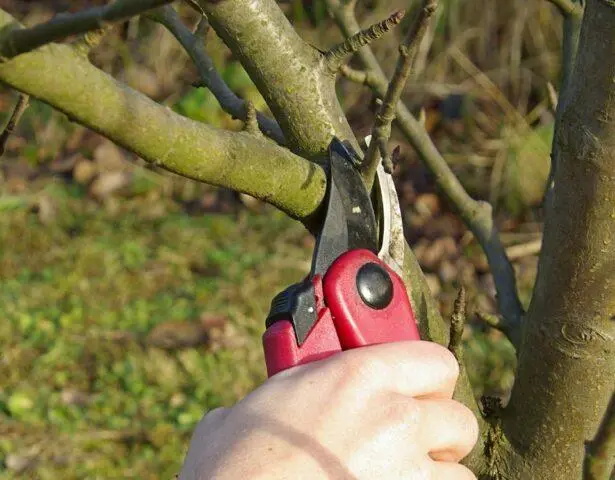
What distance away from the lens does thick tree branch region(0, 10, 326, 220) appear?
2.77 feet

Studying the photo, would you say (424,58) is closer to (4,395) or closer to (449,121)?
(449,121)

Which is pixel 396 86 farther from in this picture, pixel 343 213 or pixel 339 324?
pixel 339 324

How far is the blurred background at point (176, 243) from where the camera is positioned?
283 centimetres

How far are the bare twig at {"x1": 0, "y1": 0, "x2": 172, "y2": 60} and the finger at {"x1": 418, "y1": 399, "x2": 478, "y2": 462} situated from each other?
60 cm

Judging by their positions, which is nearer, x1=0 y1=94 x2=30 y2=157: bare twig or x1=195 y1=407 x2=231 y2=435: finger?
x1=0 y1=94 x2=30 y2=157: bare twig

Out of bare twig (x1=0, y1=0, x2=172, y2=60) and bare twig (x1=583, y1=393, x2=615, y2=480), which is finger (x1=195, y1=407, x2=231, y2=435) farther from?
bare twig (x1=0, y1=0, x2=172, y2=60)

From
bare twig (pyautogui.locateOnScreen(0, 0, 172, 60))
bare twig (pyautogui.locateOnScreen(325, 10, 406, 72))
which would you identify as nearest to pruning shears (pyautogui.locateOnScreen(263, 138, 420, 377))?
bare twig (pyautogui.locateOnScreen(325, 10, 406, 72))

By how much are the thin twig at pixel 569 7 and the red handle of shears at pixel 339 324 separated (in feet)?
2.11

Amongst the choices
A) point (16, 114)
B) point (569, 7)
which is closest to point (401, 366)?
point (16, 114)

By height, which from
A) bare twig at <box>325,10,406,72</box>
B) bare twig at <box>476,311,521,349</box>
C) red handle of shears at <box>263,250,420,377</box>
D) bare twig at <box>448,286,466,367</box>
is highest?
bare twig at <box>325,10,406,72</box>

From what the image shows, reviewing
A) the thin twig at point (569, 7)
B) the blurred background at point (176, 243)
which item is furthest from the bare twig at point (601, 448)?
the blurred background at point (176, 243)

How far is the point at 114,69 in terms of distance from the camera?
15.8ft

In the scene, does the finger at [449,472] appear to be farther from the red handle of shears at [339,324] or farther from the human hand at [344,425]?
the red handle of shears at [339,324]

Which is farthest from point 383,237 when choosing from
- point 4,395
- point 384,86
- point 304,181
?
point 4,395
